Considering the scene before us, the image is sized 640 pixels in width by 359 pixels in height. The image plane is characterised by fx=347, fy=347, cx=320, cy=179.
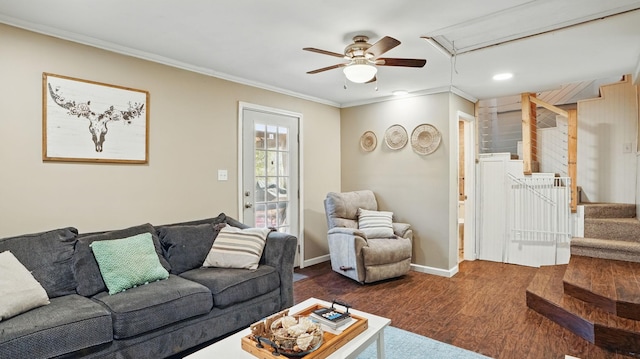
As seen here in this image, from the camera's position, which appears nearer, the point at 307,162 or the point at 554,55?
the point at 554,55

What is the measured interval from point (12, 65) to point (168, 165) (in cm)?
130

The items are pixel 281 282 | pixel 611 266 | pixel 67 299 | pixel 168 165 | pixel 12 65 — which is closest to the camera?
pixel 67 299

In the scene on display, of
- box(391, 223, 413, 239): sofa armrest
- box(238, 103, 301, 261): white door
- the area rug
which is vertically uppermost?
box(238, 103, 301, 261): white door

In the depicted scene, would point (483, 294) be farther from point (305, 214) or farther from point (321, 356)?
point (321, 356)

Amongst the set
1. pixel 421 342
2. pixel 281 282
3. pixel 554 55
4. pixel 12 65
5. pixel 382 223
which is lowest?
pixel 421 342

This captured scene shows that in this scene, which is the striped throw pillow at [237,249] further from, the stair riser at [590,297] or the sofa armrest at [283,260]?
the stair riser at [590,297]

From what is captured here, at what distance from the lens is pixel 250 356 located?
63.6 inches

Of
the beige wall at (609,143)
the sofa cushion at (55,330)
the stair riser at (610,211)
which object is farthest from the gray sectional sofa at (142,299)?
the beige wall at (609,143)

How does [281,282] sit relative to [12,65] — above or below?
below

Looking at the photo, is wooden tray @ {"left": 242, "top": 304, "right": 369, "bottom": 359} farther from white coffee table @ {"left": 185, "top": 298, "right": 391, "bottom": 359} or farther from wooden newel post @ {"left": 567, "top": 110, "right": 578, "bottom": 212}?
wooden newel post @ {"left": 567, "top": 110, "right": 578, "bottom": 212}

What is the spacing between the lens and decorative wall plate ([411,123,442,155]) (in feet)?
14.3

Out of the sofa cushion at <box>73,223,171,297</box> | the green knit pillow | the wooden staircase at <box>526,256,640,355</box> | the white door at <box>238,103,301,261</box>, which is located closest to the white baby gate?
the wooden staircase at <box>526,256,640,355</box>

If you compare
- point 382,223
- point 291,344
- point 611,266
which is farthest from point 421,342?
point 611,266

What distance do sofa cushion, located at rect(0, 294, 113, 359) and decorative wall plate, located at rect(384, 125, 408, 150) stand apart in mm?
3725
